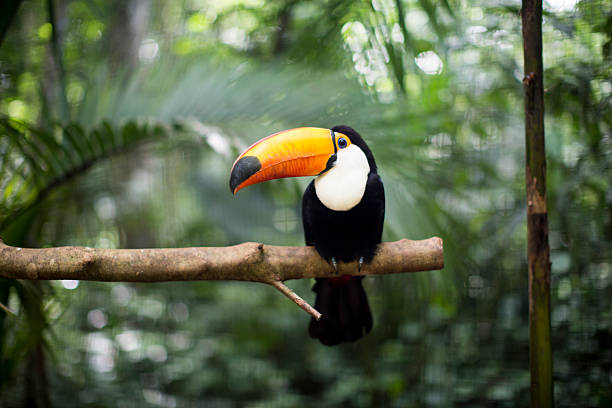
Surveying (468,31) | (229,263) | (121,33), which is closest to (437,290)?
(229,263)

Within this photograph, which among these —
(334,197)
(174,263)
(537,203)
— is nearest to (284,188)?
(334,197)

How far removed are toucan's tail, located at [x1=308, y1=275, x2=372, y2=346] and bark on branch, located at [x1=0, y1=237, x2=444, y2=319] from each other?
157mm

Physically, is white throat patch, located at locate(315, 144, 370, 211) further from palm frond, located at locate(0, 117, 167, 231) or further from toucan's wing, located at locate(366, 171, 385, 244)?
palm frond, located at locate(0, 117, 167, 231)

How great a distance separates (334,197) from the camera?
3.10ft

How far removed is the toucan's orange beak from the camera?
0.80 meters

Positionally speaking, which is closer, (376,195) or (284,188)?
(376,195)

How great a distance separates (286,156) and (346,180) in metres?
0.15

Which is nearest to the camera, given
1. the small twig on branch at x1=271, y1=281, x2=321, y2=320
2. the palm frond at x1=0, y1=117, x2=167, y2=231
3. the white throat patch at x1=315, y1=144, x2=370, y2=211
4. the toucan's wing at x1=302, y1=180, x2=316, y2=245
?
the small twig on branch at x1=271, y1=281, x2=321, y2=320

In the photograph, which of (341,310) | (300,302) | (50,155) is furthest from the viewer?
(50,155)

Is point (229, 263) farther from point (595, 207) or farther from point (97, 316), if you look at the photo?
point (97, 316)

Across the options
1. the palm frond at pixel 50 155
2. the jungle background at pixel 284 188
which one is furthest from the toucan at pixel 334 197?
the palm frond at pixel 50 155

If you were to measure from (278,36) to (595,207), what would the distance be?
4.88 ft

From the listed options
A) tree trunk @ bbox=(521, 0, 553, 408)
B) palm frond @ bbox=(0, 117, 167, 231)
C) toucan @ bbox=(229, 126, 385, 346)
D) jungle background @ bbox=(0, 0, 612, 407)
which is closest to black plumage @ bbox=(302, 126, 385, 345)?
toucan @ bbox=(229, 126, 385, 346)

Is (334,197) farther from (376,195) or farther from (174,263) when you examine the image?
(174,263)
